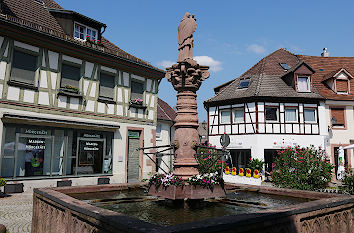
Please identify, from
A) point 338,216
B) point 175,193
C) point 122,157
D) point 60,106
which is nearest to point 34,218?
point 175,193

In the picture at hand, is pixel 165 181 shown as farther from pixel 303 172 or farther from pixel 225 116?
pixel 225 116

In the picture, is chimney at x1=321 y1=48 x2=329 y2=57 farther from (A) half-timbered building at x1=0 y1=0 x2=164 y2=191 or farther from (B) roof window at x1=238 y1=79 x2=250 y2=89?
(A) half-timbered building at x1=0 y1=0 x2=164 y2=191

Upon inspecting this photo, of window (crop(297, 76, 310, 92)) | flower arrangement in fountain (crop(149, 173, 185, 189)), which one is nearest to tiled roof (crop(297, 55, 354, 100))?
window (crop(297, 76, 310, 92))

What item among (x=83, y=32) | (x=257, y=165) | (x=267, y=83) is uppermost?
(x=83, y=32)

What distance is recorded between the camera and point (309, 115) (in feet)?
74.3

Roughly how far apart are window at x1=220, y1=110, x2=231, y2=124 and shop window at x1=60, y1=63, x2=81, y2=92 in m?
13.2

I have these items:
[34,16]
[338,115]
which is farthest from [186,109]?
[338,115]

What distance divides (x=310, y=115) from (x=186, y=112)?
19.6 meters

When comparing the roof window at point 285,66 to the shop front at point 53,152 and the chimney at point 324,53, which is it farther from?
the shop front at point 53,152

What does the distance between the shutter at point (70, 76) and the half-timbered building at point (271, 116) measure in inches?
503

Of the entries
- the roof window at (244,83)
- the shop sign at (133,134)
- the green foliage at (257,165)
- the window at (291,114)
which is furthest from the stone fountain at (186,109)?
the roof window at (244,83)

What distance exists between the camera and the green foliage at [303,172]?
882 cm

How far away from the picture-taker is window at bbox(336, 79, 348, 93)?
78.7 feet

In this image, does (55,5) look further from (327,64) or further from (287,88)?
(327,64)
